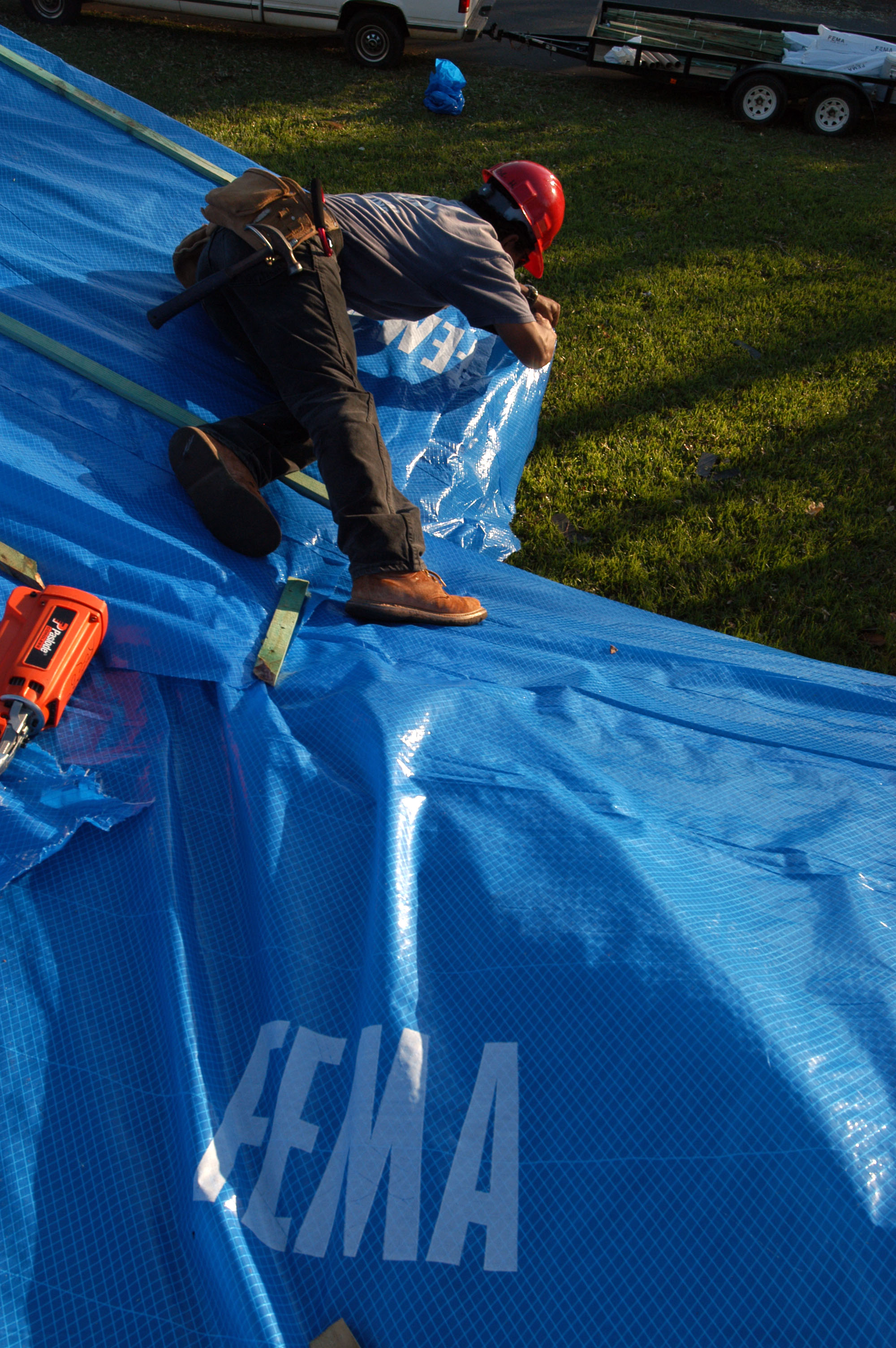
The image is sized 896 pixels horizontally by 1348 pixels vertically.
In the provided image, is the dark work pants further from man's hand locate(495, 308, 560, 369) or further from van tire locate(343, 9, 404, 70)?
van tire locate(343, 9, 404, 70)

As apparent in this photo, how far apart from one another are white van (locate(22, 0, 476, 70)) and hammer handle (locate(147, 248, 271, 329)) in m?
8.41

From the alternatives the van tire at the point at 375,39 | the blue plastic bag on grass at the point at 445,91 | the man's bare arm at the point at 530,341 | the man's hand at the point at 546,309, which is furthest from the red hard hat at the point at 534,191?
the van tire at the point at 375,39

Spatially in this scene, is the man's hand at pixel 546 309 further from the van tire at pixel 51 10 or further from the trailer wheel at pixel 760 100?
the van tire at pixel 51 10

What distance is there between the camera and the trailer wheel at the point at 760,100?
9000 millimetres

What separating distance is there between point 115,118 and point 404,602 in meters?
3.30

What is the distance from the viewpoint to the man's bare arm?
327cm

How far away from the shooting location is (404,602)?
2650mm

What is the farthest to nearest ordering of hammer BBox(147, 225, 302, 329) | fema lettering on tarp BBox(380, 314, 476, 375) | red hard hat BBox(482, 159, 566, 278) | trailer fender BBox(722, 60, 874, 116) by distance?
trailer fender BBox(722, 60, 874, 116)
fema lettering on tarp BBox(380, 314, 476, 375)
red hard hat BBox(482, 159, 566, 278)
hammer BBox(147, 225, 302, 329)

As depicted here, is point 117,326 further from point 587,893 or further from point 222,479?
point 587,893

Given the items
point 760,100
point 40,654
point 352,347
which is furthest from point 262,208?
point 760,100

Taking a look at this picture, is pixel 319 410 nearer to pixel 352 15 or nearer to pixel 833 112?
pixel 352 15

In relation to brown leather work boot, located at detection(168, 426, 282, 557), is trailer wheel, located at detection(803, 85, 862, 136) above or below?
above

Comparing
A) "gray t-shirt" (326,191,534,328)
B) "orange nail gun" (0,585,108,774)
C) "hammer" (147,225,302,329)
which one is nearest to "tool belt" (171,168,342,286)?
"hammer" (147,225,302,329)

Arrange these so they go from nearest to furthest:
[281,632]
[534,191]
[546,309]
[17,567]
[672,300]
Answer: [17,567]
[281,632]
[534,191]
[546,309]
[672,300]
